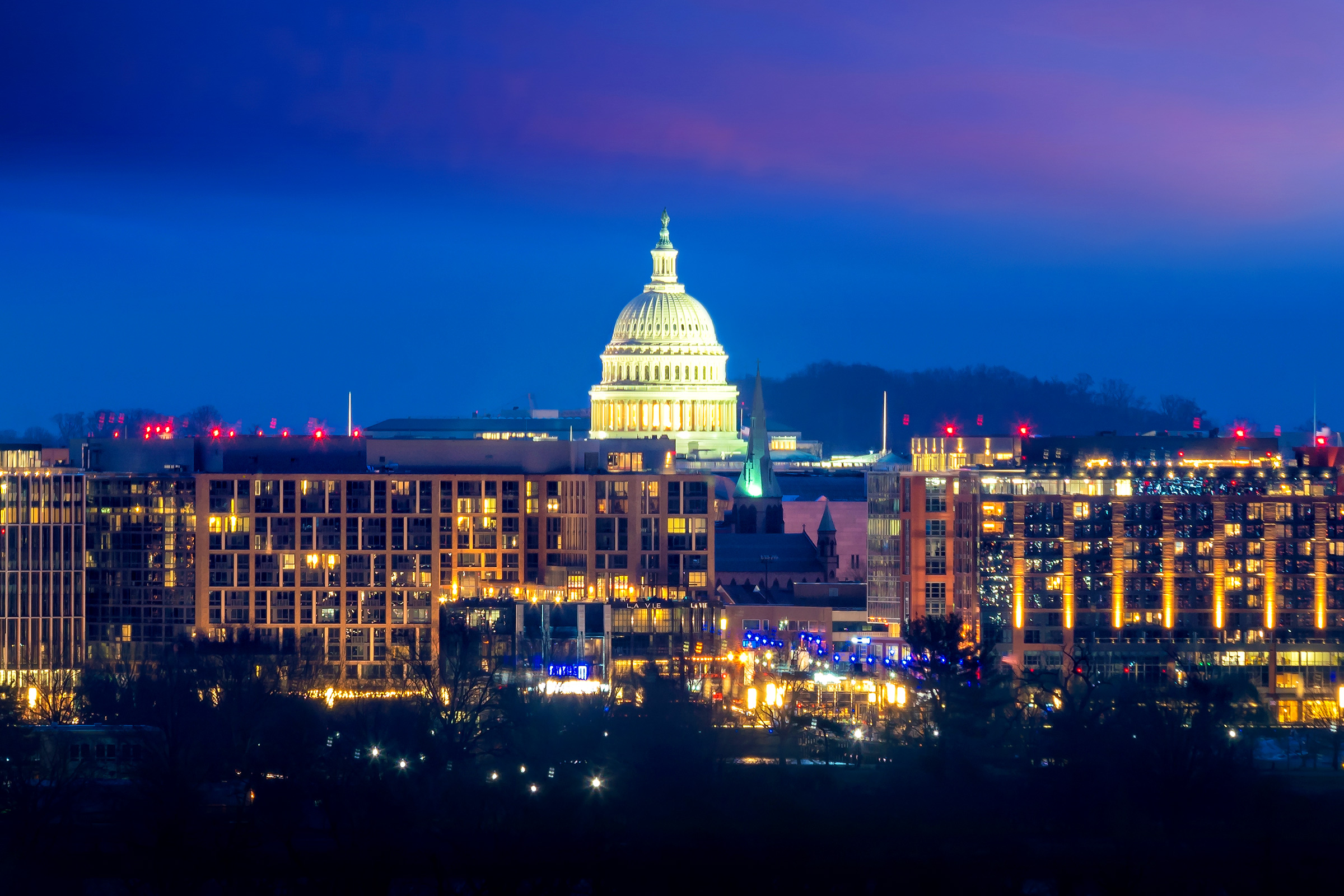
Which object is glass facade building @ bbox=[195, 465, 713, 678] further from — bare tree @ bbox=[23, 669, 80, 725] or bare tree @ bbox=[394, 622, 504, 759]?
bare tree @ bbox=[23, 669, 80, 725]

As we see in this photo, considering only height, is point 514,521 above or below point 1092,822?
above

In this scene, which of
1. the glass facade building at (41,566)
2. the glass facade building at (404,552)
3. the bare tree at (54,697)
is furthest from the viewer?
the glass facade building at (404,552)

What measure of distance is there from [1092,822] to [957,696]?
63.0 feet

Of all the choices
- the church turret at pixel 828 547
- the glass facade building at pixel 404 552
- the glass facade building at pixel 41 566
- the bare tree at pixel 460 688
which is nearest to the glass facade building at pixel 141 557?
the glass facade building at pixel 41 566

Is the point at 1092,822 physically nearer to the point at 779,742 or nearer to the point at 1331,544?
the point at 779,742

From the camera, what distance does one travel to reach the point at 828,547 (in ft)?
574

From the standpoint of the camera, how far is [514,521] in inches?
6156

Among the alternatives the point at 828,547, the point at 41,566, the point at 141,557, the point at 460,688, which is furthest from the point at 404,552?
the point at 460,688

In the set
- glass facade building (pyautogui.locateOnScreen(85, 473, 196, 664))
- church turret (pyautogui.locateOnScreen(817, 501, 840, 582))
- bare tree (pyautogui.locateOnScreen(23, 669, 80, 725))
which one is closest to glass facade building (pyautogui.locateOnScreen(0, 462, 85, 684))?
glass facade building (pyautogui.locateOnScreen(85, 473, 196, 664))

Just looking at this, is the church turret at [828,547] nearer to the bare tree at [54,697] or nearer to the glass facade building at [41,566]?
the glass facade building at [41,566]

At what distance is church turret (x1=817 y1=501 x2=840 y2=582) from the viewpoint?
171m

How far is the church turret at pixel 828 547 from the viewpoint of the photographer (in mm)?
170875

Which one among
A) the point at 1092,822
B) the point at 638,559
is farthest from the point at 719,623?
the point at 1092,822

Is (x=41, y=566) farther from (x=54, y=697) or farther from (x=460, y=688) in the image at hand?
(x=460, y=688)
